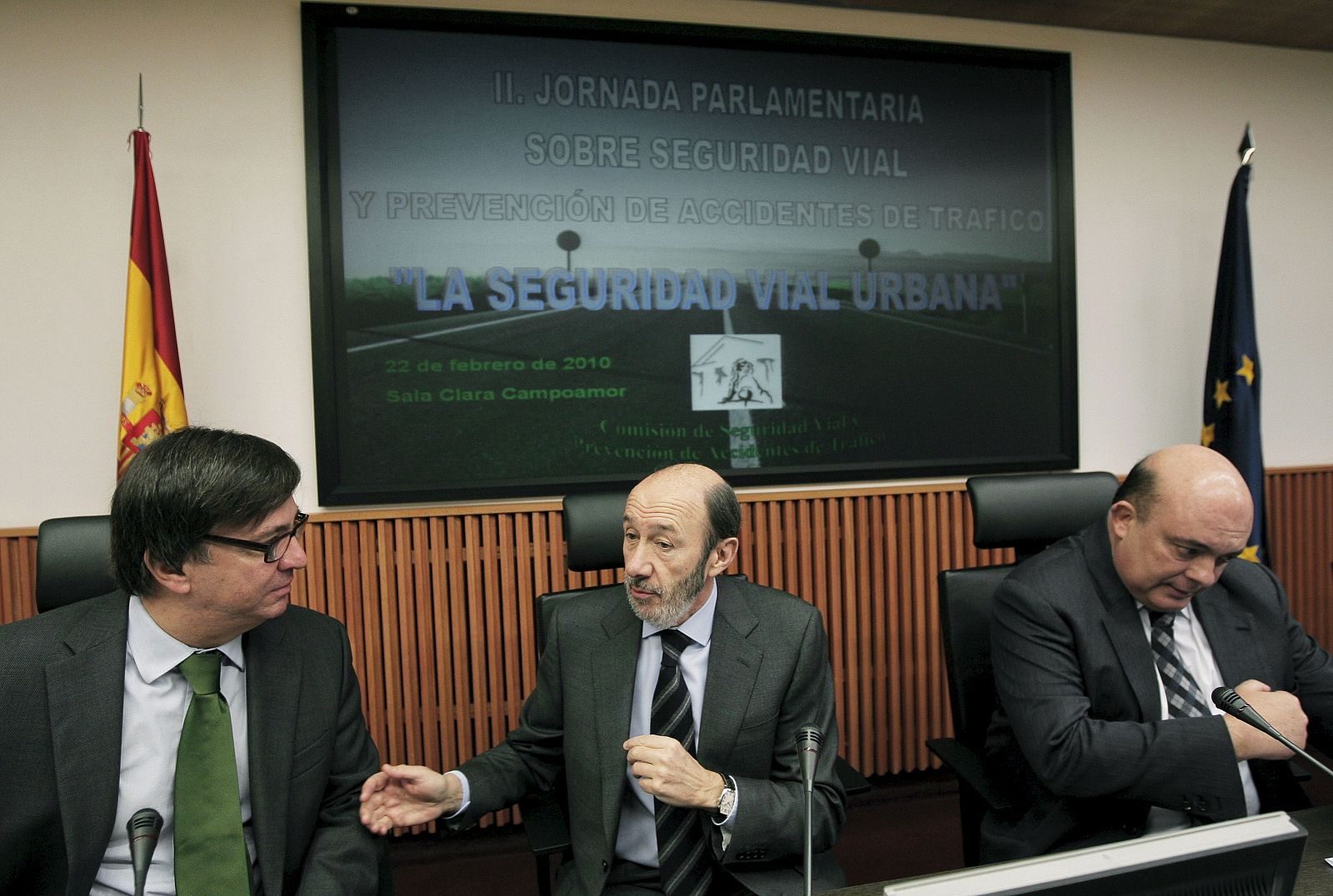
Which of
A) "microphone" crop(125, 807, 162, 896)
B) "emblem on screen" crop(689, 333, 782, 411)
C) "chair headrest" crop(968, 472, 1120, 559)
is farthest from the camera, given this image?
"emblem on screen" crop(689, 333, 782, 411)

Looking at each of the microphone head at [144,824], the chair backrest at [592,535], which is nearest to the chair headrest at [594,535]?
the chair backrest at [592,535]

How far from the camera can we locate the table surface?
4.11 ft

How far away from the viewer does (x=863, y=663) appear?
139 inches

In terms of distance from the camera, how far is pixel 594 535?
2105mm

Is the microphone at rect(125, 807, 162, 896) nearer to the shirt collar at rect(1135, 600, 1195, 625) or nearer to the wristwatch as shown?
the wristwatch

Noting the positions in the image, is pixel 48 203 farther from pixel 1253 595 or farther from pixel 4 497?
pixel 1253 595

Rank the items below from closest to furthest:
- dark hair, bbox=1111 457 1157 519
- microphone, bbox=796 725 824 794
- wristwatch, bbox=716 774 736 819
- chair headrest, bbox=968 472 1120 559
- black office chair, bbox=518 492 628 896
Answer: microphone, bbox=796 725 824 794 < wristwatch, bbox=716 774 736 819 < dark hair, bbox=1111 457 1157 519 < black office chair, bbox=518 492 628 896 < chair headrest, bbox=968 472 1120 559

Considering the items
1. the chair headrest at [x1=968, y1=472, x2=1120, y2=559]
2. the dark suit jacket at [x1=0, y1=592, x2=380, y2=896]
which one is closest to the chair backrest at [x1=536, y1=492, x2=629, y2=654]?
the dark suit jacket at [x1=0, y1=592, x2=380, y2=896]

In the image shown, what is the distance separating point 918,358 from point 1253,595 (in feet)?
→ 5.82

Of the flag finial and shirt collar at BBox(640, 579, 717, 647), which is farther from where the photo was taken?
the flag finial

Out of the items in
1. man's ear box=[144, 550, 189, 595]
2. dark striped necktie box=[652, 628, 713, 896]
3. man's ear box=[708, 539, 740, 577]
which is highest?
man's ear box=[144, 550, 189, 595]

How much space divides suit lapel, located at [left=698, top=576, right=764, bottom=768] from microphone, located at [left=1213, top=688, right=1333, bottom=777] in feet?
2.72

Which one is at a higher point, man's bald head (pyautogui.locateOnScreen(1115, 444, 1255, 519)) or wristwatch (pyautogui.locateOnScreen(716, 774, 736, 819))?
man's bald head (pyautogui.locateOnScreen(1115, 444, 1255, 519))

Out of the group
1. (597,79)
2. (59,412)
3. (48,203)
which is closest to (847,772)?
(597,79)
